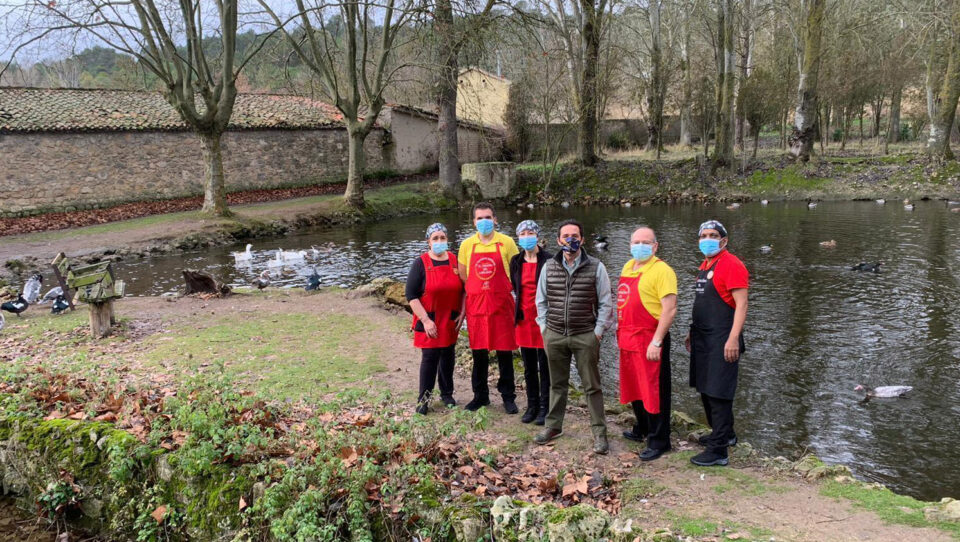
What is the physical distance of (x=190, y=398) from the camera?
596 cm

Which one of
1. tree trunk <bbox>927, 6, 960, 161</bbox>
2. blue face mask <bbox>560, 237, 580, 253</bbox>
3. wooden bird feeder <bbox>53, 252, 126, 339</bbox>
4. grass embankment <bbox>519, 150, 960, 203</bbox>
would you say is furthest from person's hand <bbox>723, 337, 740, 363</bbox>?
tree trunk <bbox>927, 6, 960, 161</bbox>

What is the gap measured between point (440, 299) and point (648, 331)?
6.85 ft

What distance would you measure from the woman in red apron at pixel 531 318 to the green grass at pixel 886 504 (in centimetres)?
252

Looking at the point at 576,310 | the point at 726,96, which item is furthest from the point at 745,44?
the point at 576,310

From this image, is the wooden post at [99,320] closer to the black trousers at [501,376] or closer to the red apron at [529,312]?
the black trousers at [501,376]

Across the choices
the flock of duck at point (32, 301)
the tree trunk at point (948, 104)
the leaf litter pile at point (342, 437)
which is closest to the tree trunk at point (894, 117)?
the tree trunk at point (948, 104)

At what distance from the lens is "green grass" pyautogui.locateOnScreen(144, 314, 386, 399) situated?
742cm

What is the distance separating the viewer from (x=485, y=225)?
6.27 meters

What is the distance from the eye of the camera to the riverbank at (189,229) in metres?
18.9

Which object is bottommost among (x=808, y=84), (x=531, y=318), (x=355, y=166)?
(x=531, y=318)

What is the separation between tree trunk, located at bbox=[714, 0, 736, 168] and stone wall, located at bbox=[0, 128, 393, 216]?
62.1ft

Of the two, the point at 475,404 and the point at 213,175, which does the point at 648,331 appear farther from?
the point at 213,175

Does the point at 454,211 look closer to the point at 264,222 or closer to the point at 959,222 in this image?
the point at 264,222

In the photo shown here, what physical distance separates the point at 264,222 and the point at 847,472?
21558 millimetres
